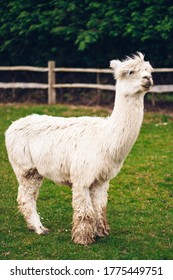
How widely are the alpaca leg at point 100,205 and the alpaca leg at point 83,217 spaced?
5.4 inches

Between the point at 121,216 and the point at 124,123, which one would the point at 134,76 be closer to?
the point at 124,123

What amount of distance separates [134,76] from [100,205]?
57.5 inches

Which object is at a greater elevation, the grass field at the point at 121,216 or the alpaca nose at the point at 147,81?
the alpaca nose at the point at 147,81

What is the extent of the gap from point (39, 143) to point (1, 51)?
1134 cm

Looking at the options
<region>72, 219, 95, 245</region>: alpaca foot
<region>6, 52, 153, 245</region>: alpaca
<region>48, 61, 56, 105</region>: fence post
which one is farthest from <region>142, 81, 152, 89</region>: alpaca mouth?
<region>48, 61, 56, 105</region>: fence post

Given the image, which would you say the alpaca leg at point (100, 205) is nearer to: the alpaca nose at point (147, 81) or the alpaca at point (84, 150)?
the alpaca at point (84, 150)

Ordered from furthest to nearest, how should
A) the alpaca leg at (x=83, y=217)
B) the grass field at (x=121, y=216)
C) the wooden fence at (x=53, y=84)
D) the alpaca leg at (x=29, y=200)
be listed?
the wooden fence at (x=53, y=84) → the alpaca leg at (x=29, y=200) → the alpaca leg at (x=83, y=217) → the grass field at (x=121, y=216)

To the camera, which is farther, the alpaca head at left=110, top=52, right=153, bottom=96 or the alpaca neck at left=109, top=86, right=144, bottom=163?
the alpaca neck at left=109, top=86, right=144, bottom=163

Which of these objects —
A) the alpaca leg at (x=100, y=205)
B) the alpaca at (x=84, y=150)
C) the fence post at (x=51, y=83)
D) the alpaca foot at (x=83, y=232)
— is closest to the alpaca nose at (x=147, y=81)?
the alpaca at (x=84, y=150)

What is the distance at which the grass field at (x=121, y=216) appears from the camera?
684cm

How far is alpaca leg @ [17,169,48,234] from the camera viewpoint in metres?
7.47

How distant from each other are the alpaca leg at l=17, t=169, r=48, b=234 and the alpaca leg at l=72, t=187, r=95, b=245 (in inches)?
22.5

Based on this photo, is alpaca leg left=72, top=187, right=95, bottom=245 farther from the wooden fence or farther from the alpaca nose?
the wooden fence

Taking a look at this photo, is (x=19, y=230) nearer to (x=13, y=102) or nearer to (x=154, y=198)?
(x=154, y=198)
